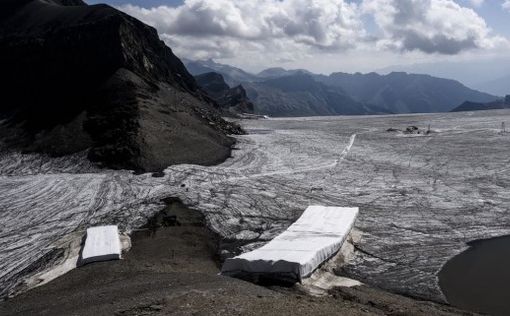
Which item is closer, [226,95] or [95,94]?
[95,94]

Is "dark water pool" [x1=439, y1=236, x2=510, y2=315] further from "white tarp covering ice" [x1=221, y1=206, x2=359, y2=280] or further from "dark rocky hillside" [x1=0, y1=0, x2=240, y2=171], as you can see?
"dark rocky hillside" [x1=0, y1=0, x2=240, y2=171]

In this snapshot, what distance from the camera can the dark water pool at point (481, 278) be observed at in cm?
1606

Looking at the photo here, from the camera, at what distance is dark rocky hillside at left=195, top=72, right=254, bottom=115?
121 meters

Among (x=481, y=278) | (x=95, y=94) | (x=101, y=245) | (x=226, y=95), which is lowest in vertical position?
(x=481, y=278)

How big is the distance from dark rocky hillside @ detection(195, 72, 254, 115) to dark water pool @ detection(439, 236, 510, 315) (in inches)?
3048

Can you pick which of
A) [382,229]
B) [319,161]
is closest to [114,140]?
[319,161]

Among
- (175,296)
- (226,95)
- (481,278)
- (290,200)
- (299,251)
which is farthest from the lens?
(226,95)

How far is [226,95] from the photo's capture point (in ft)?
489

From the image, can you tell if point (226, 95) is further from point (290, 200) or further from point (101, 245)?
point (101, 245)

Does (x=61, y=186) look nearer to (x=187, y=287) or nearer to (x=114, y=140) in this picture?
(x=114, y=140)

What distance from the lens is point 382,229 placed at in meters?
23.8

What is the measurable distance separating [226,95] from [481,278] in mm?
133925

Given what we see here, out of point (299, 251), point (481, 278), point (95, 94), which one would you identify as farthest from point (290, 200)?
point (95, 94)

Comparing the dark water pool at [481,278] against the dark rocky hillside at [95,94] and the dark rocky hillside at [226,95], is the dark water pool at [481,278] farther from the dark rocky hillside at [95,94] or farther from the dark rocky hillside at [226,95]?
the dark rocky hillside at [226,95]
